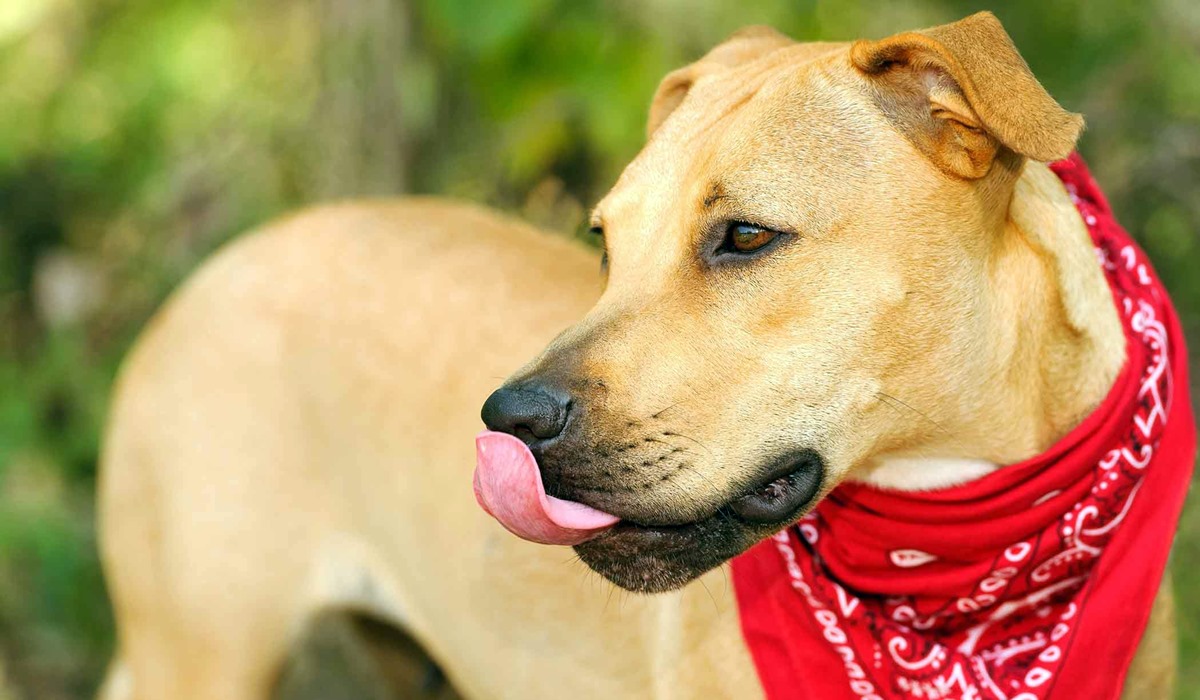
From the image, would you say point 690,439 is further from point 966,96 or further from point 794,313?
point 966,96

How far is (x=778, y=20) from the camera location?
491 centimetres

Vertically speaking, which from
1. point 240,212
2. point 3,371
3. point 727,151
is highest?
point 727,151

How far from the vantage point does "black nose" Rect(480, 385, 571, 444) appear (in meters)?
2.16

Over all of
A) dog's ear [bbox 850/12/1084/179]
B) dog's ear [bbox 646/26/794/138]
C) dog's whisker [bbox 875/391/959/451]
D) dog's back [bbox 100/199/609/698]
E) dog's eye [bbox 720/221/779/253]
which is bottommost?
dog's back [bbox 100/199/609/698]

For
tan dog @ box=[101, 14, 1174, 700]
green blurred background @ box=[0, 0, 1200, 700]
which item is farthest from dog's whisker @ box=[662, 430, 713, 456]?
green blurred background @ box=[0, 0, 1200, 700]

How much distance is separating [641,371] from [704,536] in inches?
12.3

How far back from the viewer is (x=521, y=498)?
7.12 feet

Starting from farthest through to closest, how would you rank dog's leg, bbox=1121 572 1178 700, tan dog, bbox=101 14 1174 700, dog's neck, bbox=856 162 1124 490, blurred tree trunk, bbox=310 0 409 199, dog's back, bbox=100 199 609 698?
1. blurred tree trunk, bbox=310 0 409 199
2. dog's back, bbox=100 199 609 698
3. dog's leg, bbox=1121 572 1178 700
4. dog's neck, bbox=856 162 1124 490
5. tan dog, bbox=101 14 1174 700

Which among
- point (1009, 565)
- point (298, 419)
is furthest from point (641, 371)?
point (298, 419)

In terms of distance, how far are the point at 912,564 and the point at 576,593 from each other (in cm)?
85

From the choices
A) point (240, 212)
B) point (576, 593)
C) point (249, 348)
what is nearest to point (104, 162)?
point (240, 212)

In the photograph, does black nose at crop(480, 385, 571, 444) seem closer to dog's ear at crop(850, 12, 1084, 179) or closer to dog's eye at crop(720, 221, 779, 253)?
dog's eye at crop(720, 221, 779, 253)

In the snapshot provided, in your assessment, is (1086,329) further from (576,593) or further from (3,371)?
(3,371)

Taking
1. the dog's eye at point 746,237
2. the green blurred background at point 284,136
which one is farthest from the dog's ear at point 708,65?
the green blurred background at point 284,136
